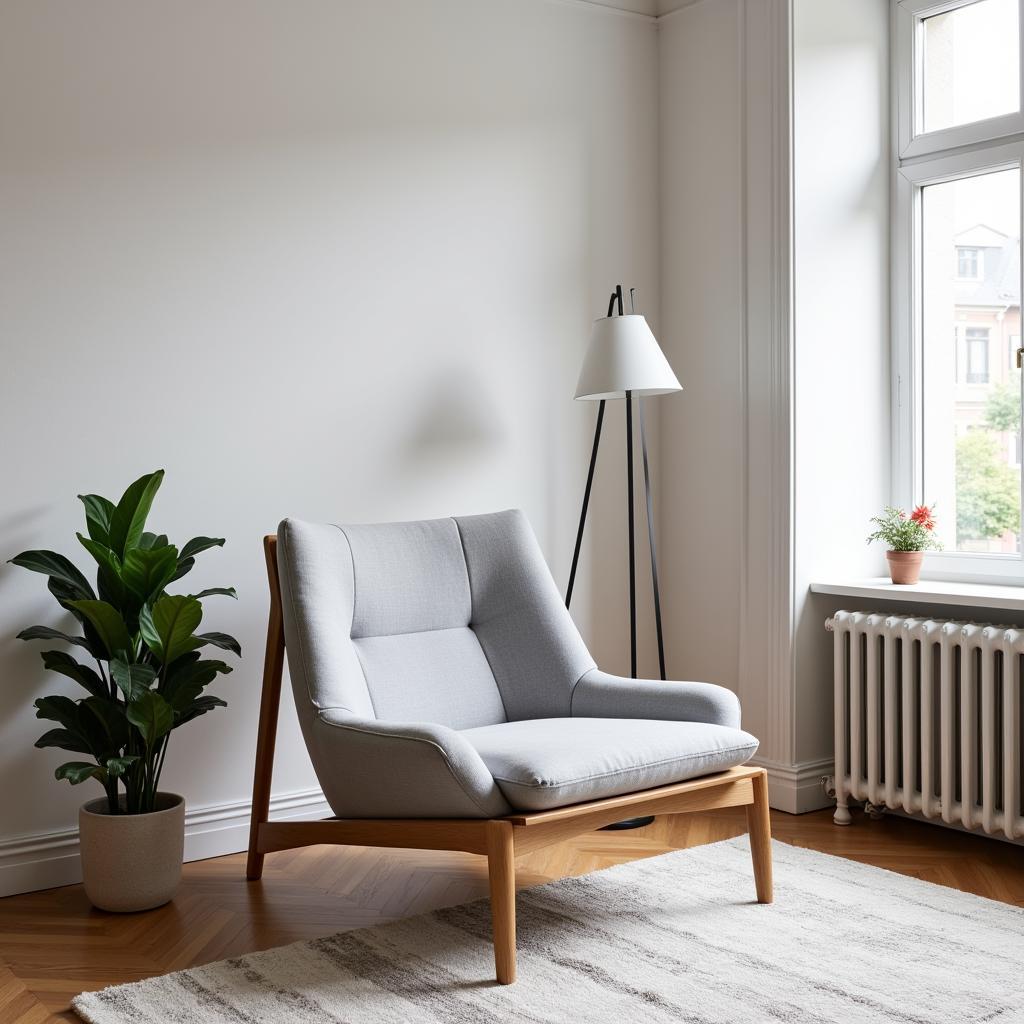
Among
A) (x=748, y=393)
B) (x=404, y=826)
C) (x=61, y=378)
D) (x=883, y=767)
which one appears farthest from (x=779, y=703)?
(x=61, y=378)

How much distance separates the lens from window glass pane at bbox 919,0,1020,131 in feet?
11.4

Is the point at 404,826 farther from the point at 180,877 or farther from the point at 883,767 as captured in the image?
the point at 883,767

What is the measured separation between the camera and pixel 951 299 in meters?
3.67

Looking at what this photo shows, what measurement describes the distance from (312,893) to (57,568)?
39.4 inches

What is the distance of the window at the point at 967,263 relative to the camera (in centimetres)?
358

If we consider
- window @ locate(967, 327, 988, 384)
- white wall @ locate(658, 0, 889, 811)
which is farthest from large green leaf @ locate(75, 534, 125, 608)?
window @ locate(967, 327, 988, 384)

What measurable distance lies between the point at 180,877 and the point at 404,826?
0.76 meters

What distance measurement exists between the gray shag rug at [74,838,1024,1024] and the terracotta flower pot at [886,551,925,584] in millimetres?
935

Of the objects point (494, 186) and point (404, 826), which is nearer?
point (404, 826)

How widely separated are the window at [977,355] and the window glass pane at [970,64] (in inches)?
24.9

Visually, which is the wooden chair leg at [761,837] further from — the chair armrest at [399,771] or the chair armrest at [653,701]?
the chair armrest at [399,771]

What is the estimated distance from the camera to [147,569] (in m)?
2.78

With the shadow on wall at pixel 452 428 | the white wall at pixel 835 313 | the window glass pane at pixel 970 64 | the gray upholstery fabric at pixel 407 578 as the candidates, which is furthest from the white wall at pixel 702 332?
the gray upholstery fabric at pixel 407 578

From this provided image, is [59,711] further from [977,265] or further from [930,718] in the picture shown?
[977,265]
